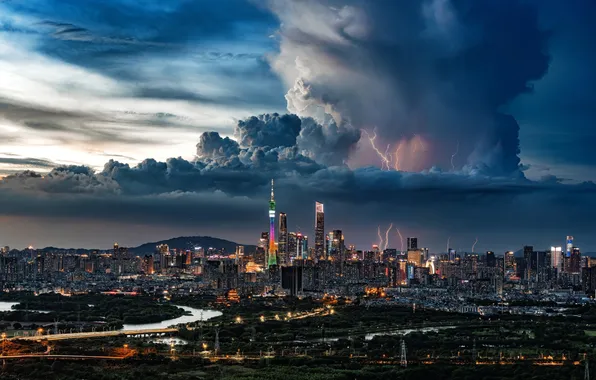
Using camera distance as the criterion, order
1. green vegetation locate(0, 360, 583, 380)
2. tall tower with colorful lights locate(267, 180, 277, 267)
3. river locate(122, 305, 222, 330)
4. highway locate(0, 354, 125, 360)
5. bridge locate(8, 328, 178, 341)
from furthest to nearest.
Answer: tall tower with colorful lights locate(267, 180, 277, 267) < river locate(122, 305, 222, 330) < bridge locate(8, 328, 178, 341) < highway locate(0, 354, 125, 360) < green vegetation locate(0, 360, 583, 380)

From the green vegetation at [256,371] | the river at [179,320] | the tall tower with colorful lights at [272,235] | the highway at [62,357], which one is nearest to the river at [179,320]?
the river at [179,320]

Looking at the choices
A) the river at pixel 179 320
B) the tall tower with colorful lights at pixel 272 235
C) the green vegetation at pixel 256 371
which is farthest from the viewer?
the tall tower with colorful lights at pixel 272 235

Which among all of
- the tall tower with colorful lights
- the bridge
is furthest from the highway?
the tall tower with colorful lights

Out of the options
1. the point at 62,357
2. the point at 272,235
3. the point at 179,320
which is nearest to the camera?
the point at 62,357

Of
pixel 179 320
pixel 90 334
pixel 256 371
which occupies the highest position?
pixel 90 334

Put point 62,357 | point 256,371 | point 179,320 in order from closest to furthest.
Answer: point 256,371 → point 62,357 → point 179,320

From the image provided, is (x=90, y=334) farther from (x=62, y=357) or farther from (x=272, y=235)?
(x=272, y=235)

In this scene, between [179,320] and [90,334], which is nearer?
[90,334]

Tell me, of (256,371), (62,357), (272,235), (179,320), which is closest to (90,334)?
(62,357)

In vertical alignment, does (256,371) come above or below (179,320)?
above

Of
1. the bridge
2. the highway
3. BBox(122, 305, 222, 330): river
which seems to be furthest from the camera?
BBox(122, 305, 222, 330): river

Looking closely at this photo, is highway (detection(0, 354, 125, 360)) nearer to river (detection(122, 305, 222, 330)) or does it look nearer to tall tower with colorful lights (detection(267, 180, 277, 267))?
river (detection(122, 305, 222, 330))

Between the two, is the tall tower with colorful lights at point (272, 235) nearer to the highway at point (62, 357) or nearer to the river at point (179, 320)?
the river at point (179, 320)
